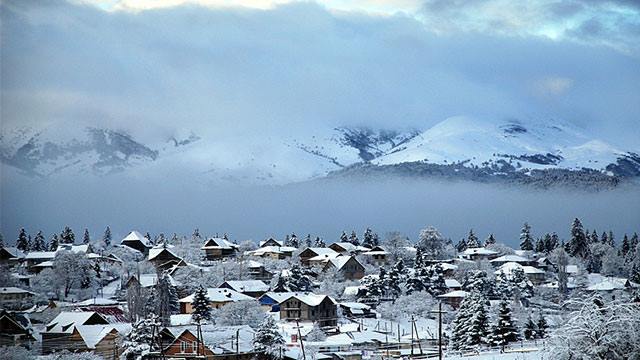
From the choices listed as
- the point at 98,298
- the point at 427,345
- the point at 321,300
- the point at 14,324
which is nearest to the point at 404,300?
the point at 321,300

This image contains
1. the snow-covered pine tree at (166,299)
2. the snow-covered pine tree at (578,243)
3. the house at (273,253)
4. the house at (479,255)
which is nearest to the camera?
the snow-covered pine tree at (166,299)

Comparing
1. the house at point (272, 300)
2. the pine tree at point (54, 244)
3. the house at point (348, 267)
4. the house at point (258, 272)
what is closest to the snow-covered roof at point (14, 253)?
the pine tree at point (54, 244)

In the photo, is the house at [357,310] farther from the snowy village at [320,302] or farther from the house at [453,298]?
the house at [453,298]

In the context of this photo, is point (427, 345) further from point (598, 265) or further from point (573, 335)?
point (598, 265)

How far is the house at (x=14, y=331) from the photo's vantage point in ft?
187

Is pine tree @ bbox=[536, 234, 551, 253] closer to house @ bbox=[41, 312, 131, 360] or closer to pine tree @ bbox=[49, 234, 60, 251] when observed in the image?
pine tree @ bbox=[49, 234, 60, 251]

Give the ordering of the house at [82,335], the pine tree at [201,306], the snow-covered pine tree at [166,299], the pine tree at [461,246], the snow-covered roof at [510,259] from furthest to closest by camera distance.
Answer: the pine tree at [461,246], the snow-covered roof at [510,259], the snow-covered pine tree at [166,299], the pine tree at [201,306], the house at [82,335]

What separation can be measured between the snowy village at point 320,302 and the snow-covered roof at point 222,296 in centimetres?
27

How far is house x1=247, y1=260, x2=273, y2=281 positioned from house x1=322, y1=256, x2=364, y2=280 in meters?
6.91

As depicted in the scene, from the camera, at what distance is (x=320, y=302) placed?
246 ft

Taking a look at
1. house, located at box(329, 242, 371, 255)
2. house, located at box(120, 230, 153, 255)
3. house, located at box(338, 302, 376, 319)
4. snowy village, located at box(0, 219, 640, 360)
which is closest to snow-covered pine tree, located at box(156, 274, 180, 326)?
snowy village, located at box(0, 219, 640, 360)

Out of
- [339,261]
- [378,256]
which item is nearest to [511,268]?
[378,256]

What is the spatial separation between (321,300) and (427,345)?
13.9m

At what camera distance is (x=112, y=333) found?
5922 cm
